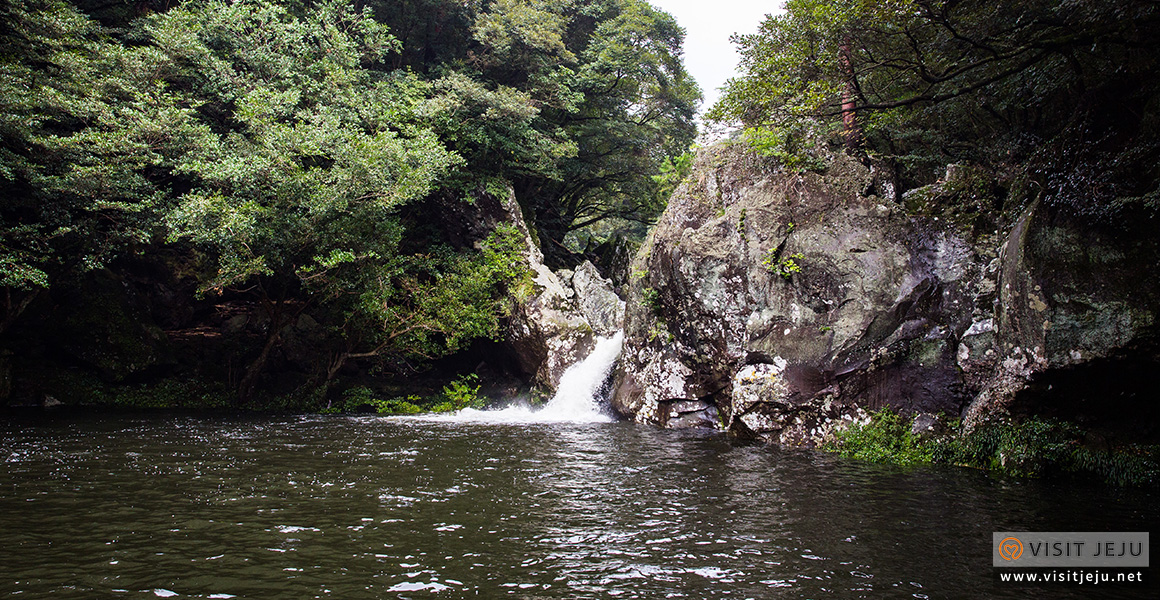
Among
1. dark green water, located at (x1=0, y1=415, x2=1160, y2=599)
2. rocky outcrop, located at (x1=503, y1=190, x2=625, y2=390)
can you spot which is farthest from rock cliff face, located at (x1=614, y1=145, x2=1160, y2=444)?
rocky outcrop, located at (x1=503, y1=190, x2=625, y2=390)

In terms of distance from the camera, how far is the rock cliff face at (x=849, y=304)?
847 centimetres

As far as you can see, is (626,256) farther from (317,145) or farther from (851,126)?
(317,145)

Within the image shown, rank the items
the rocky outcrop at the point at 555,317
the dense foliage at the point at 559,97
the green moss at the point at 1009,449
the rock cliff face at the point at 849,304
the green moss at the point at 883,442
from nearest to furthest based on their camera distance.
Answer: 1. the green moss at the point at 1009,449
2. the rock cliff face at the point at 849,304
3. the green moss at the point at 883,442
4. the rocky outcrop at the point at 555,317
5. the dense foliage at the point at 559,97

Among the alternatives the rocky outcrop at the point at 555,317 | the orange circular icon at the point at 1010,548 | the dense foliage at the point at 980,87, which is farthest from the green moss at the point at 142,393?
the orange circular icon at the point at 1010,548

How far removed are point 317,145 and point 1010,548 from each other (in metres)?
16.7

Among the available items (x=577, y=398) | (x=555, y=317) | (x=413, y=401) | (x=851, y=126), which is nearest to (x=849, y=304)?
(x=851, y=126)

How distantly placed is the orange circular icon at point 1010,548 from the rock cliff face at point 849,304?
163 inches

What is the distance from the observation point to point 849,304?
11719 mm

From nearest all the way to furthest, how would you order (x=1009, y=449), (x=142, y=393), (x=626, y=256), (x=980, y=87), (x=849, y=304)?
(x=1009, y=449) → (x=980, y=87) → (x=849, y=304) → (x=142, y=393) → (x=626, y=256)

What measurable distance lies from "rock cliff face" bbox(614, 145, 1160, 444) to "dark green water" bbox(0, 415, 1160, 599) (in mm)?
1876

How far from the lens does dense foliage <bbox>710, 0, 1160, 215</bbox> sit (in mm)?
8531

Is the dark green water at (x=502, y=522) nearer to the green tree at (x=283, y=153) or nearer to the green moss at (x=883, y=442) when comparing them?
the green moss at (x=883, y=442)

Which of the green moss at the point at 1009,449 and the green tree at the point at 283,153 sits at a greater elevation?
the green tree at the point at 283,153

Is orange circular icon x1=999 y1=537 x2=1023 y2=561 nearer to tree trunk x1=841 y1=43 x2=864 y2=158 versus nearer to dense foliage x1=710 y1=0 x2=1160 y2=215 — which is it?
dense foliage x1=710 y1=0 x2=1160 y2=215
